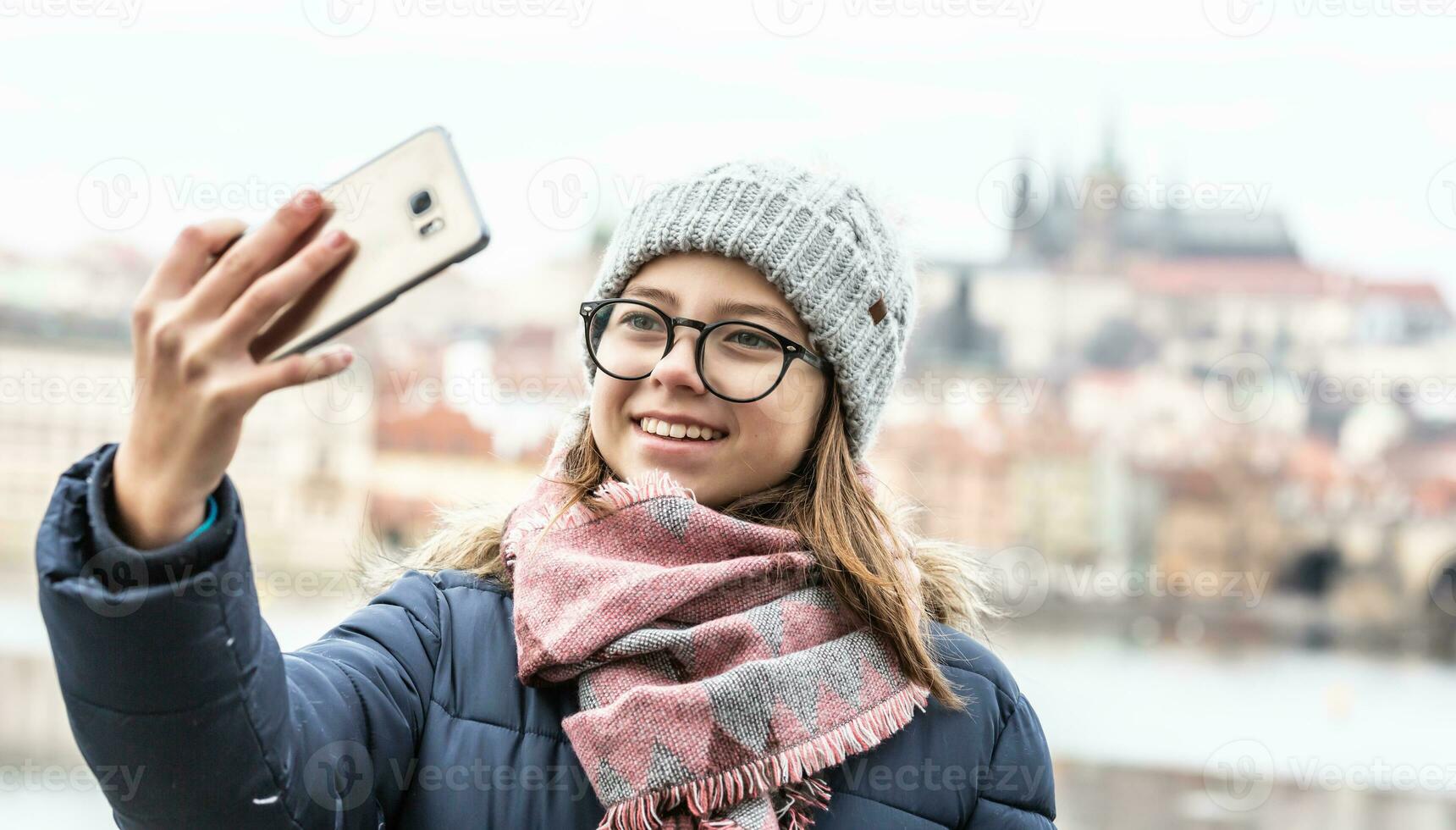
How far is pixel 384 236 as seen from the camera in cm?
68

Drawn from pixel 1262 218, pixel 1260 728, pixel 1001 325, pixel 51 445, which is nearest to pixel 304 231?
pixel 1260 728

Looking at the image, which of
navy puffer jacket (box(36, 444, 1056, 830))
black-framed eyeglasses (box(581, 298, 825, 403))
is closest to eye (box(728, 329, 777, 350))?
black-framed eyeglasses (box(581, 298, 825, 403))

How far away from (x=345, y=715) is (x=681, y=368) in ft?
1.15

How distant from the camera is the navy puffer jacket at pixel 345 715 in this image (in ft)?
2.27

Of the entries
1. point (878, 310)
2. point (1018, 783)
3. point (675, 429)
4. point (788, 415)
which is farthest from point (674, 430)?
point (1018, 783)

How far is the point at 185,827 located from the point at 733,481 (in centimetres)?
51

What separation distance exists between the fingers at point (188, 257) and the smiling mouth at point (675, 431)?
1.47 ft

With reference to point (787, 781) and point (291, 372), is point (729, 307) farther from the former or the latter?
point (291, 372)

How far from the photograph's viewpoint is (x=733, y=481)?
1.13 meters

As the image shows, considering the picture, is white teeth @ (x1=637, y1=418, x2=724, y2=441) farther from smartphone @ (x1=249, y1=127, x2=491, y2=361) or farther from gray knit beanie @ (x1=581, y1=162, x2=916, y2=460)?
smartphone @ (x1=249, y1=127, x2=491, y2=361)

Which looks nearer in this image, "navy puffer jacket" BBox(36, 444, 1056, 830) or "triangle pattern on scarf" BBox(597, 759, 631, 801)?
"navy puffer jacket" BBox(36, 444, 1056, 830)

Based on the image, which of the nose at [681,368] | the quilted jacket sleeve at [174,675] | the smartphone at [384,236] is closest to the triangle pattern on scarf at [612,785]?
the quilted jacket sleeve at [174,675]

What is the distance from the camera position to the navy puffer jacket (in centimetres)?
69

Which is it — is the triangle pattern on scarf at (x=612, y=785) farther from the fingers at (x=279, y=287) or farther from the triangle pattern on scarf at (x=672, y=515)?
the fingers at (x=279, y=287)
